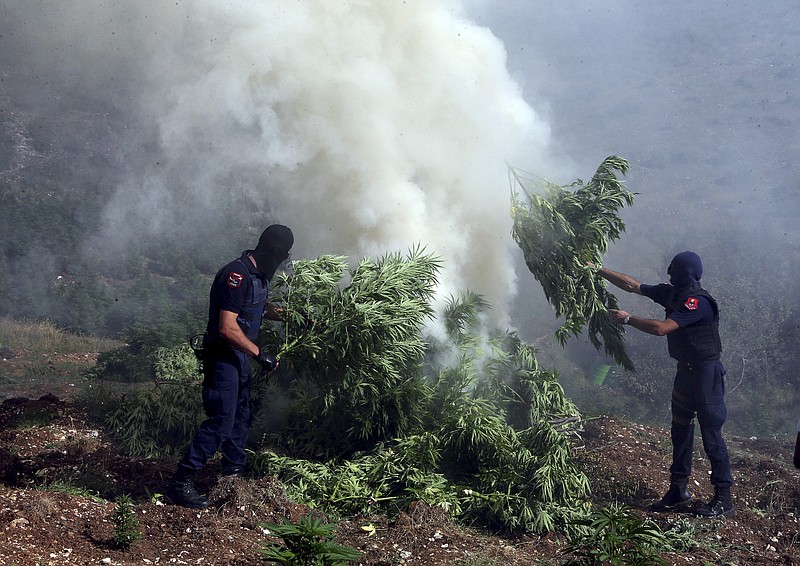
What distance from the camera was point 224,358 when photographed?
519 cm

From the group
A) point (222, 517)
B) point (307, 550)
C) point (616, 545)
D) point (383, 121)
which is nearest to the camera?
point (307, 550)

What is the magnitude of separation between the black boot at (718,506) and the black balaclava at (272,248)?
3.79 meters

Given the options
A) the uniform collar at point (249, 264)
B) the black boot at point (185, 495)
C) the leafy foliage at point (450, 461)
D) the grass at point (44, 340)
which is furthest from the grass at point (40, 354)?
the uniform collar at point (249, 264)

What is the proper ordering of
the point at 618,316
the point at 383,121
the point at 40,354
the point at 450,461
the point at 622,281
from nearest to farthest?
the point at 450,461 → the point at 618,316 → the point at 622,281 → the point at 383,121 → the point at 40,354

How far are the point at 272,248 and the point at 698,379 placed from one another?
11.7ft

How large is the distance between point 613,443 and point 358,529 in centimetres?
360

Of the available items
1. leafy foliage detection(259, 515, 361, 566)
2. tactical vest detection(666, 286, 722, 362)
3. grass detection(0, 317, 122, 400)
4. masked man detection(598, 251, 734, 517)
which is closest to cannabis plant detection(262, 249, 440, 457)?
masked man detection(598, 251, 734, 517)

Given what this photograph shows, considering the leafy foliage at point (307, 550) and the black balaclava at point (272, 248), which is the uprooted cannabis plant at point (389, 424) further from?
the leafy foliage at point (307, 550)

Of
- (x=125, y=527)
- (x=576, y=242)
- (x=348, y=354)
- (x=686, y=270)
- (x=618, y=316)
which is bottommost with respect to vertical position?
(x=125, y=527)

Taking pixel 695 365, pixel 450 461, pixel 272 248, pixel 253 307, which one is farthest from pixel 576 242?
pixel 253 307

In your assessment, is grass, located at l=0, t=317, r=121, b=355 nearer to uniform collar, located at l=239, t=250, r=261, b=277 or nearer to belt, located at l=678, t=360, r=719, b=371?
uniform collar, located at l=239, t=250, r=261, b=277

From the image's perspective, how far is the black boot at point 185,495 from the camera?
197 inches

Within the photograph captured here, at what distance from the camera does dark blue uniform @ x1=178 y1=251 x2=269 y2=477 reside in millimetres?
5078

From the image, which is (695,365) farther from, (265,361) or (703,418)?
(265,361)
